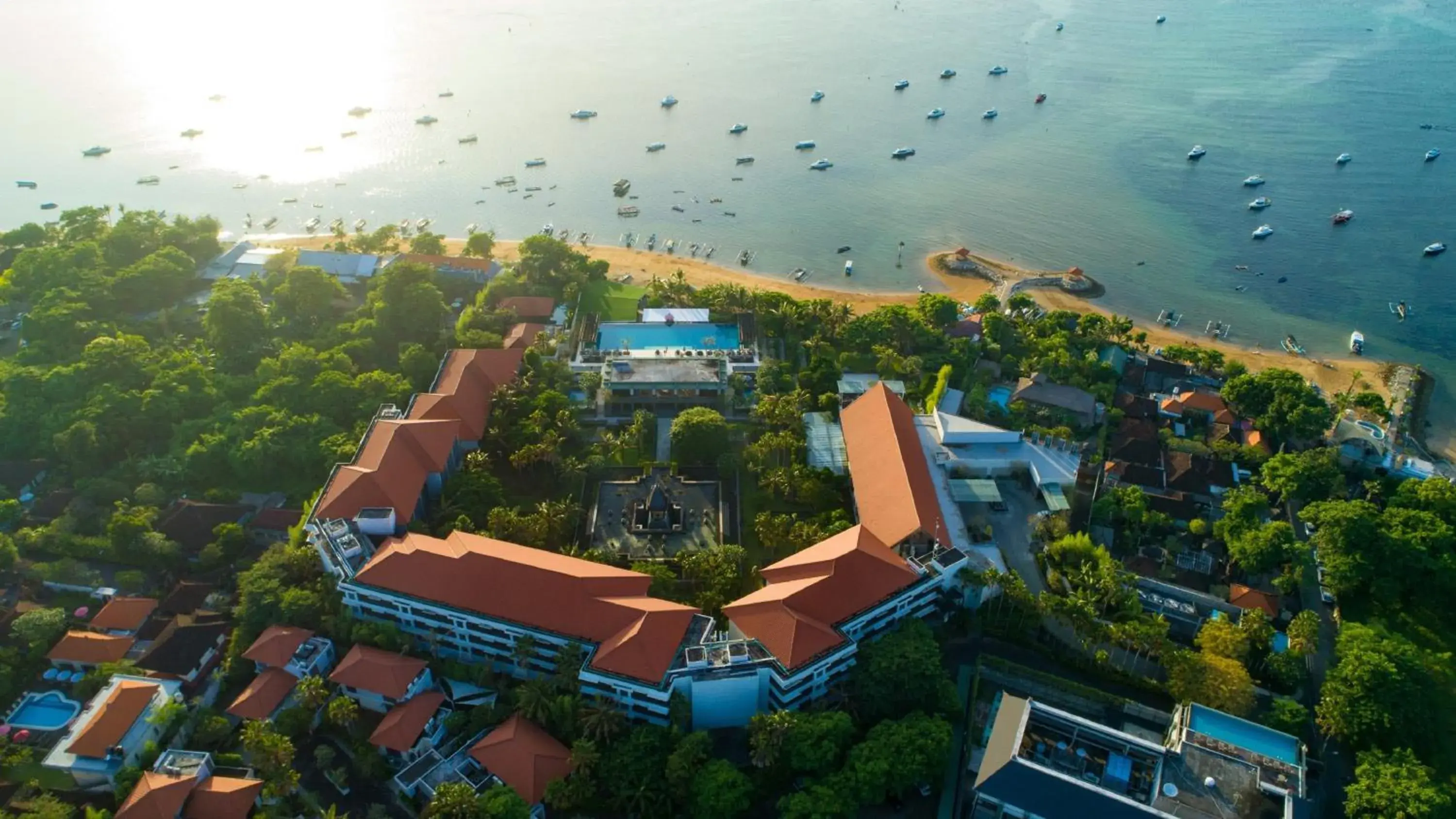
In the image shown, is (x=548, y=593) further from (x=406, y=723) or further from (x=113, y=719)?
(x=113, y=719)

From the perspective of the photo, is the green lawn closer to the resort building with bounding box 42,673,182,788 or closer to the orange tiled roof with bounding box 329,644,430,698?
the orange tiled roof with bounding box 329,644,430,698

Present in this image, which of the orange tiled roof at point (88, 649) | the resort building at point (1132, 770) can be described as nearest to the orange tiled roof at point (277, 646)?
the orange tiled roof at point (88, 649)

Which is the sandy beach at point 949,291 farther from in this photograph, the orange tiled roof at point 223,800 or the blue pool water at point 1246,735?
the orange tiled roof at point 223,800

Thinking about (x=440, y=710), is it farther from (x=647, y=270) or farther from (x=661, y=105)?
(x=661, y=105)

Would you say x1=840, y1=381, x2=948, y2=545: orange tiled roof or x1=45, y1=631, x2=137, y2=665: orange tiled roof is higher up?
x1=840, y1=381, x2=948, y2=545: orange tiled roof

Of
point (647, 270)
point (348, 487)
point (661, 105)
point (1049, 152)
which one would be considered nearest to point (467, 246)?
point (647, 270)

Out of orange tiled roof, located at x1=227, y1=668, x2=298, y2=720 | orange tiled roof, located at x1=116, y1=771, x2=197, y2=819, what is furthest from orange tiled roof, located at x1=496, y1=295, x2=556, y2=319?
orange tiled roof, located at x1=116, y1=771, x2=197, y2=819
